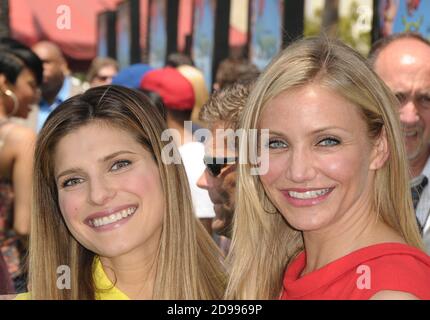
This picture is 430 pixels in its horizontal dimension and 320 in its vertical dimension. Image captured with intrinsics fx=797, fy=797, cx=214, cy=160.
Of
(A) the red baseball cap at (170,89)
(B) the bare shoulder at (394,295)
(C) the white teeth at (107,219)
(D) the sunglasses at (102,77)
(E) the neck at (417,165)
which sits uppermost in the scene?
(D) the sunglasses at (102,77)

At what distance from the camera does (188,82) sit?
452 cm

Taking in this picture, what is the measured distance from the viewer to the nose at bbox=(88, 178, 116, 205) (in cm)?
212

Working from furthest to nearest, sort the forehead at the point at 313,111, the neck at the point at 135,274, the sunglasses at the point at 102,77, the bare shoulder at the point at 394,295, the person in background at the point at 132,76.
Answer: the sunglasses at the point at 102,77
the person in background at the point at 132,76
the neck at the point at 135,274
the forehead at the point at 313,111
the bare shoulder at the point at 394,295

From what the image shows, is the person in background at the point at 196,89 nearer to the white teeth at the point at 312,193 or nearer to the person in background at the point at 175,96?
the person in background at the point at 175,96

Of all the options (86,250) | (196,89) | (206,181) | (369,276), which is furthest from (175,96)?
(369,276)

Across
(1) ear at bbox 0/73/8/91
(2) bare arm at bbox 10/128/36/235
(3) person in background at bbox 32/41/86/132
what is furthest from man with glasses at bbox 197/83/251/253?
(3) person in background at bbox 32/41/86/132

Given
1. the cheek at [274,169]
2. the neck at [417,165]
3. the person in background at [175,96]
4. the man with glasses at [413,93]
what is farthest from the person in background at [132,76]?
the cheek at [274,169]

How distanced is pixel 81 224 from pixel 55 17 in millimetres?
3554

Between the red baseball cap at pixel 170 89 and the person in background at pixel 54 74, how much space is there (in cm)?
109

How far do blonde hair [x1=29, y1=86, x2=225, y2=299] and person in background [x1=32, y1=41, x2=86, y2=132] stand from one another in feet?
9.99

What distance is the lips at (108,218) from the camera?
7.02 feet

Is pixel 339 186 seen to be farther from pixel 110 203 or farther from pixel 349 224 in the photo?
pixel 110 203

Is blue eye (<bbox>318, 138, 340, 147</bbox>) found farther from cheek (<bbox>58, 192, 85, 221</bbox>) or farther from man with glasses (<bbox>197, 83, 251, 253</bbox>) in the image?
man with glasses (<bbox>197, 83, 251, 253</bbox>)

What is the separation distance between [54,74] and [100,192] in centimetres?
342
